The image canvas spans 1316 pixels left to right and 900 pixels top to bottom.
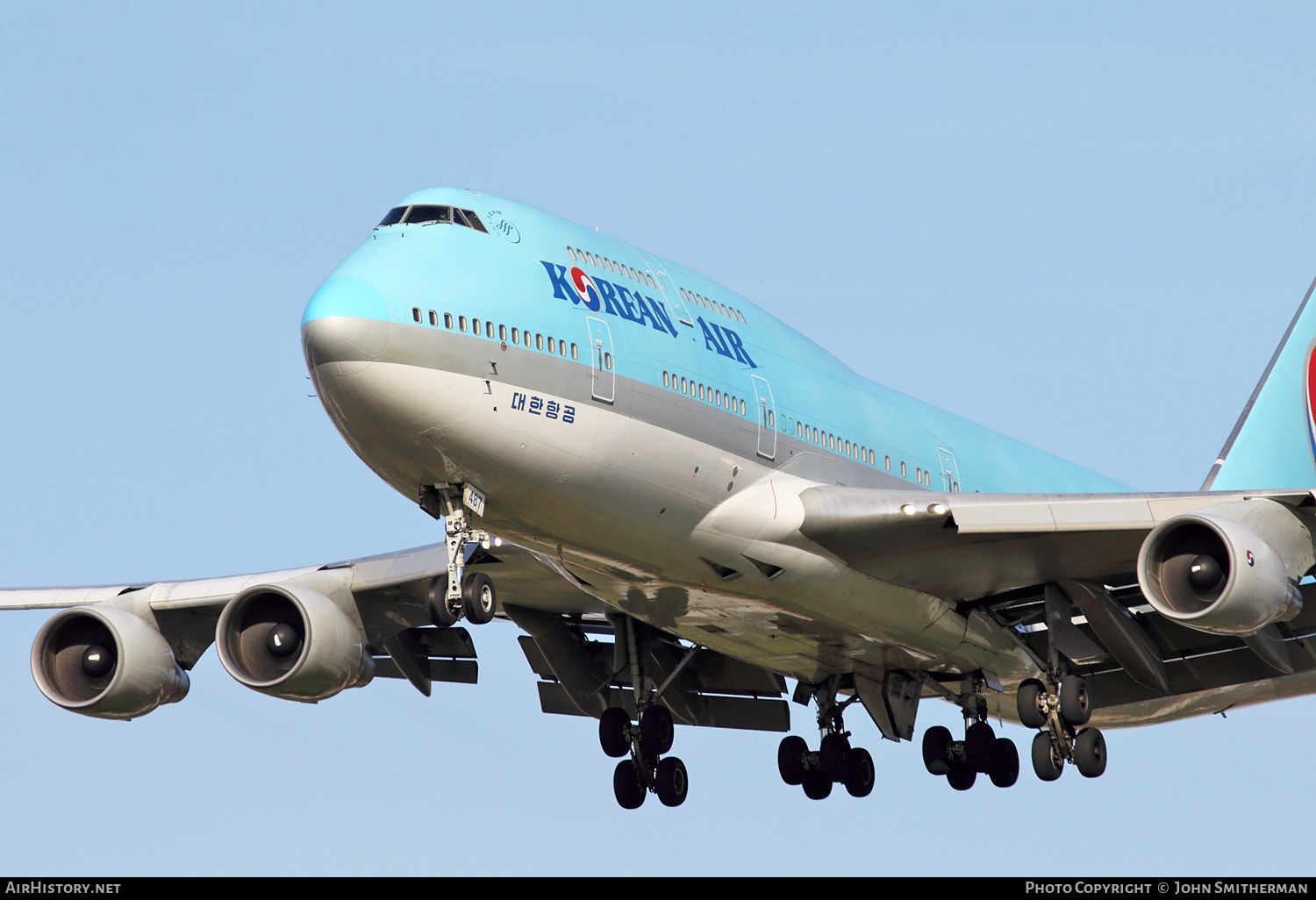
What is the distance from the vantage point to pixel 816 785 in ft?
92.9

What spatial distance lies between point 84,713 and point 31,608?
7.14 feet

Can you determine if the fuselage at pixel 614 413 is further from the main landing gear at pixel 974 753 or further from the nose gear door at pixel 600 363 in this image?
the main landing gear at pixel 974 753

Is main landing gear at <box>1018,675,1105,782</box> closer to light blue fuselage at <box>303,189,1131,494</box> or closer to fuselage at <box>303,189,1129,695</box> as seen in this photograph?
fuselage at <box>303,189,1129,695</box>

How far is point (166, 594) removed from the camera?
86.9 feet

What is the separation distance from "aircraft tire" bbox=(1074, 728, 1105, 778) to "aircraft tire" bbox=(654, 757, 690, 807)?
18.2 ft

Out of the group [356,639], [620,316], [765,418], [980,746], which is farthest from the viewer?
[980,746]

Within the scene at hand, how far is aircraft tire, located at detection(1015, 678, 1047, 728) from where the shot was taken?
80.1 feet

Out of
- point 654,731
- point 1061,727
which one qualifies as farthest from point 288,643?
point 1061,727

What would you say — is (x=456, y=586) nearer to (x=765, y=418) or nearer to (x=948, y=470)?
(x=765, y=418)

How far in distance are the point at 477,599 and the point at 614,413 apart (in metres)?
2.54

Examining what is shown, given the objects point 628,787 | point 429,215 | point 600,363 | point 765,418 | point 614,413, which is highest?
point 429,215

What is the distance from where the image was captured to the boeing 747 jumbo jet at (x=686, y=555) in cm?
1912
